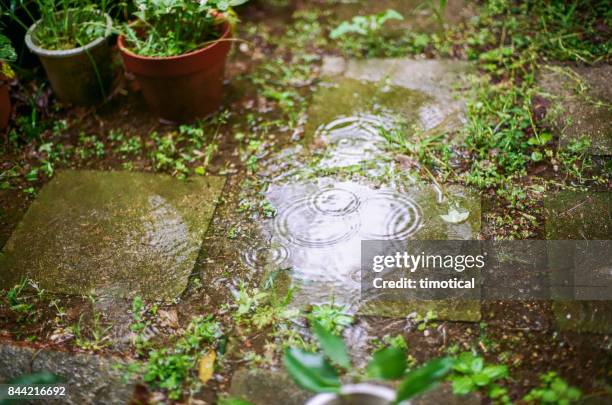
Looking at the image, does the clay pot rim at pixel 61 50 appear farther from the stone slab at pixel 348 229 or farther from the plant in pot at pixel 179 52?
the stone slab at pixel 348 229

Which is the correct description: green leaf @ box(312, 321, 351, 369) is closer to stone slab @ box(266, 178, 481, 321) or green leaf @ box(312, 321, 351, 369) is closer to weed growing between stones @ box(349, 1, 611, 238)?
stone slab @ box(266, 178, 481, 321)

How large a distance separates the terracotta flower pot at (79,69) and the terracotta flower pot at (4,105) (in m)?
0.23

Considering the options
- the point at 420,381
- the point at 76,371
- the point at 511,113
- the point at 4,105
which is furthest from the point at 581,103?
the point at 4,105

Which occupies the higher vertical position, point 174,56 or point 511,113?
point 174,56

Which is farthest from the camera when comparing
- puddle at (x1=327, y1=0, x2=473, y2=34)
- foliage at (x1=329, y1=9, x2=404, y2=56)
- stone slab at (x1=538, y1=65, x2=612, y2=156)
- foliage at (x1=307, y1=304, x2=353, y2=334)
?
puddle at (x1=327, y1=0, x2=473, y2=34)

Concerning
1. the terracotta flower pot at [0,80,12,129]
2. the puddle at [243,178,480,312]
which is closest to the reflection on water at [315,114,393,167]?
the puddle at [243,178,480,312]

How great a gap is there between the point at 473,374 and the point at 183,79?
192 centimetres

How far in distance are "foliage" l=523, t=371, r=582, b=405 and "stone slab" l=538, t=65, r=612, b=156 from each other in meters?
1.18

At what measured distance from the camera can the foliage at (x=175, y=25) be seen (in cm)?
254

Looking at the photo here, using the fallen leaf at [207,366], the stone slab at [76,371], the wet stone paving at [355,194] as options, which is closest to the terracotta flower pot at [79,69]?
the wet stone paving at [355,194]

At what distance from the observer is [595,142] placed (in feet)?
7.98

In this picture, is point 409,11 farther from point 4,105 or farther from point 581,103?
point 4,105

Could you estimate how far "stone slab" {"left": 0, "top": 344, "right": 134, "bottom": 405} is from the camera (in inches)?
68.7

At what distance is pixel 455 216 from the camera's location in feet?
7.31
